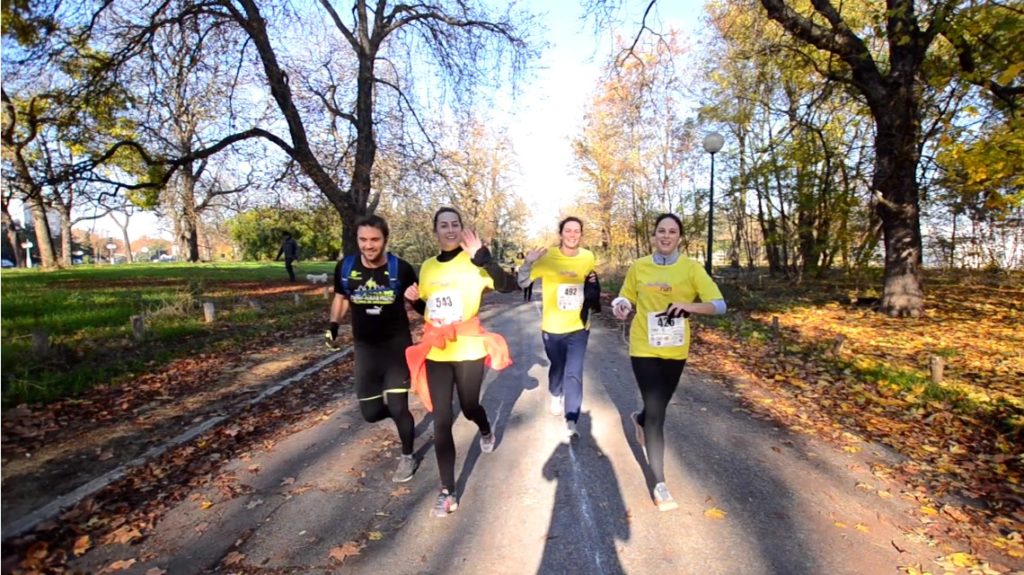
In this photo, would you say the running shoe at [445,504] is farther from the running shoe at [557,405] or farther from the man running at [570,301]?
the running shoe at [557,405]

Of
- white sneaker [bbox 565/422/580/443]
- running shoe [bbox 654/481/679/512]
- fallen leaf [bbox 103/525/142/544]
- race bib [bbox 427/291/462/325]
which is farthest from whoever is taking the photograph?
white sneaker [bbox 565/422/580/443]

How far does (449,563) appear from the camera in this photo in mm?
2998

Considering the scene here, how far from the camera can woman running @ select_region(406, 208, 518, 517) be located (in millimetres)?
3650

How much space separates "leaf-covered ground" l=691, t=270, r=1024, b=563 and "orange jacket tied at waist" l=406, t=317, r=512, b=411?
3.05 metres

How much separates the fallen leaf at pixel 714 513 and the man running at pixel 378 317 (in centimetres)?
230

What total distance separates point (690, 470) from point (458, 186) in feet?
50.2

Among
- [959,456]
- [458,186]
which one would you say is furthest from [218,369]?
[458,186]

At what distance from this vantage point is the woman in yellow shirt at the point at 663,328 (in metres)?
3.71

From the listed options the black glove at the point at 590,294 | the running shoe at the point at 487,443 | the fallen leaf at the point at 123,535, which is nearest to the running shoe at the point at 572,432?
the running shoe at the point at 487,443

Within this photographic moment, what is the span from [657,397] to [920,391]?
4652 mm

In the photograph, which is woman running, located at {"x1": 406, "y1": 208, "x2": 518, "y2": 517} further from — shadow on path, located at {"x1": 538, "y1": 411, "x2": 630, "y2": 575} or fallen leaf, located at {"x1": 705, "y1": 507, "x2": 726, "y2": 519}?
fallen leaf, located at {"x1": 705, "y1": 507, "x2": 726, "y2": 519}

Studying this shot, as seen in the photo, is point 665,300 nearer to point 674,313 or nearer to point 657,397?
point 674,313

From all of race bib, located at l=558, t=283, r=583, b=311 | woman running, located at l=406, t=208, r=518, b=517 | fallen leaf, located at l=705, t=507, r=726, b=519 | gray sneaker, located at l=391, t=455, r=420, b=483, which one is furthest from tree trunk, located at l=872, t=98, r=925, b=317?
gray sneaker, located at l=391, t=455, r=420, b=483

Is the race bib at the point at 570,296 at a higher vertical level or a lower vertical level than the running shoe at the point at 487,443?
higher
